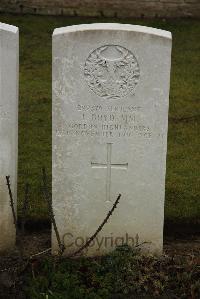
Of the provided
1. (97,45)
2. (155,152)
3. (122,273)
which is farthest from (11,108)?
(122,273)

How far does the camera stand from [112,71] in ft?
16.3

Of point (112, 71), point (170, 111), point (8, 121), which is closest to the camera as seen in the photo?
point (112, 71)

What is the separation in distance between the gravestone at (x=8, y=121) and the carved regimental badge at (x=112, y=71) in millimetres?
596

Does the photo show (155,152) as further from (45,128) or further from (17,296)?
(45,128)

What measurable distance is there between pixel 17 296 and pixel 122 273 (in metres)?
0.82

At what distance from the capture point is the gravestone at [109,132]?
4891 millimetres

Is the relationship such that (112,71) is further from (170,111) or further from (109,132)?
(170,111)

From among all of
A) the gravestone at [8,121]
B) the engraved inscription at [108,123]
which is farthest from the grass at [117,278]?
the engraved inscription at [108,123]

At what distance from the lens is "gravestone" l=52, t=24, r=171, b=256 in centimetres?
489

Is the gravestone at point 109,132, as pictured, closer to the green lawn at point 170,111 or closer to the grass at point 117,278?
the grass at point 117,278

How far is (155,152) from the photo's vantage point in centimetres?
510

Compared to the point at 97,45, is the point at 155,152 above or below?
below

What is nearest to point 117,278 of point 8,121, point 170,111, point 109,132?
point 109,132

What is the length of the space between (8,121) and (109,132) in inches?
32.1
